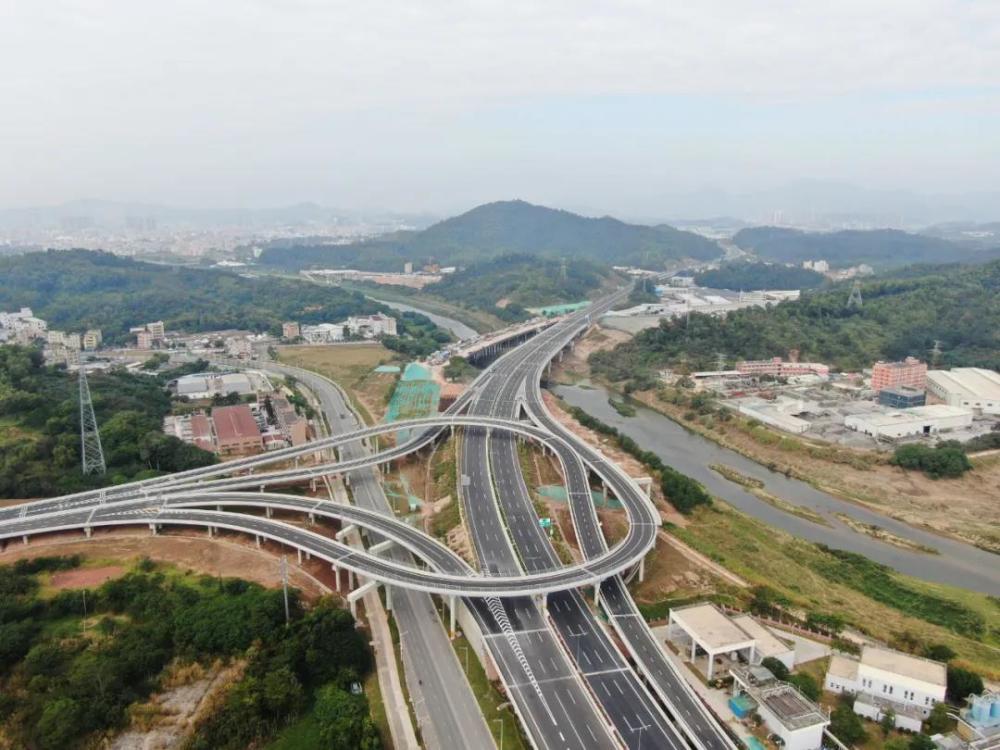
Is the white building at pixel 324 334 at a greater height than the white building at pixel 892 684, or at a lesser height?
greater

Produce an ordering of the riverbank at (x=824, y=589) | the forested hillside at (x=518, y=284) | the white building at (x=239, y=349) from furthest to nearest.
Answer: the forested hillside at (x=518, y=284), the white building at (x=239, y=349), the riverbank at (x=824, y=589)

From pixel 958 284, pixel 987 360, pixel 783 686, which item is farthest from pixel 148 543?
pixel 958 284

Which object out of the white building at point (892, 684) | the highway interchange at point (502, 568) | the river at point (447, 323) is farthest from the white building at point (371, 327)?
the white building at point (892, 684)

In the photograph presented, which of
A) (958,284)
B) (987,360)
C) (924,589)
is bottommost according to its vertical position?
(924,589)

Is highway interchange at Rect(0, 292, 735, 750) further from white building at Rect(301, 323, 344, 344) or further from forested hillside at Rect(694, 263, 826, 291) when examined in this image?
forested hillside at Rect(694, 263, 826, 291)

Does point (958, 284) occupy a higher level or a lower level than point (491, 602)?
higher

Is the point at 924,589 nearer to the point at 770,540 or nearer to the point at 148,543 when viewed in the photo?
A: the point at 770,540

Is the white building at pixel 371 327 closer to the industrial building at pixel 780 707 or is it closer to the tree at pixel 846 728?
the industrial building at pixel 780 707
